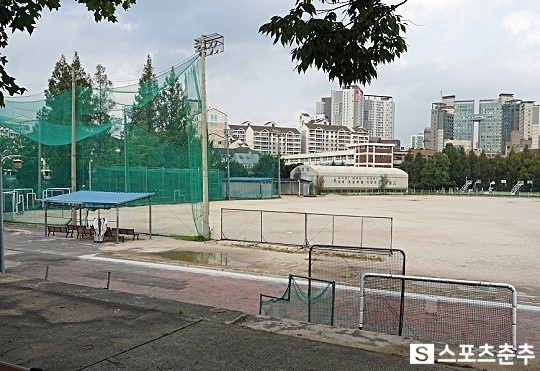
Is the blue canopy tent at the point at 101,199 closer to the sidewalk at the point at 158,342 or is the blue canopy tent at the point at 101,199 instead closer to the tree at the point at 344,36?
the sidewalk at the point at 158,342

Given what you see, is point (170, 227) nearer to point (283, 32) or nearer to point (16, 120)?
point (16, 120)

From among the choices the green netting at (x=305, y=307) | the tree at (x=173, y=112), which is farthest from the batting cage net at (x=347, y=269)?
the tree at (x=173, y=112)

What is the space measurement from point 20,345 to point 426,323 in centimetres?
562

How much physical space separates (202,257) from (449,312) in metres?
11.1

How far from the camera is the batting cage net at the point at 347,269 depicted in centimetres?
802

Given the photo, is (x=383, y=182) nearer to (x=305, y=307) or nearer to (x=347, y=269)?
(x=347, y=269)

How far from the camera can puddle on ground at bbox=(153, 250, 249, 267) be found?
1579cm

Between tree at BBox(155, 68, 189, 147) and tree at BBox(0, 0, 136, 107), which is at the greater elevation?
tree at BBox(155, 68, 189, 147)

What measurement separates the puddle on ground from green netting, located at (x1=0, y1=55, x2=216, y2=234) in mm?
4144

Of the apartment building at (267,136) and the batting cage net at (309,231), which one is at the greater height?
the apartment building at (267,136)

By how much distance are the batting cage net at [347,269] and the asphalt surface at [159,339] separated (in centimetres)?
244

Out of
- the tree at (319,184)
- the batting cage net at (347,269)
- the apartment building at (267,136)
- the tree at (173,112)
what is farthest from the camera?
the apartment building at (267,136)

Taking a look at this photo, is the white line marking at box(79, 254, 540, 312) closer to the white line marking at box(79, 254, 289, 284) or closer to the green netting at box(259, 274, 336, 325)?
the white line marking at box(79, 254, 289, 284)

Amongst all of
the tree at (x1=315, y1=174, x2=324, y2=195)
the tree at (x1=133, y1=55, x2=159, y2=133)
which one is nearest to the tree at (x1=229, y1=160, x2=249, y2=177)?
the tree at (x1=315, y1=174, x2=324, y2=195)
